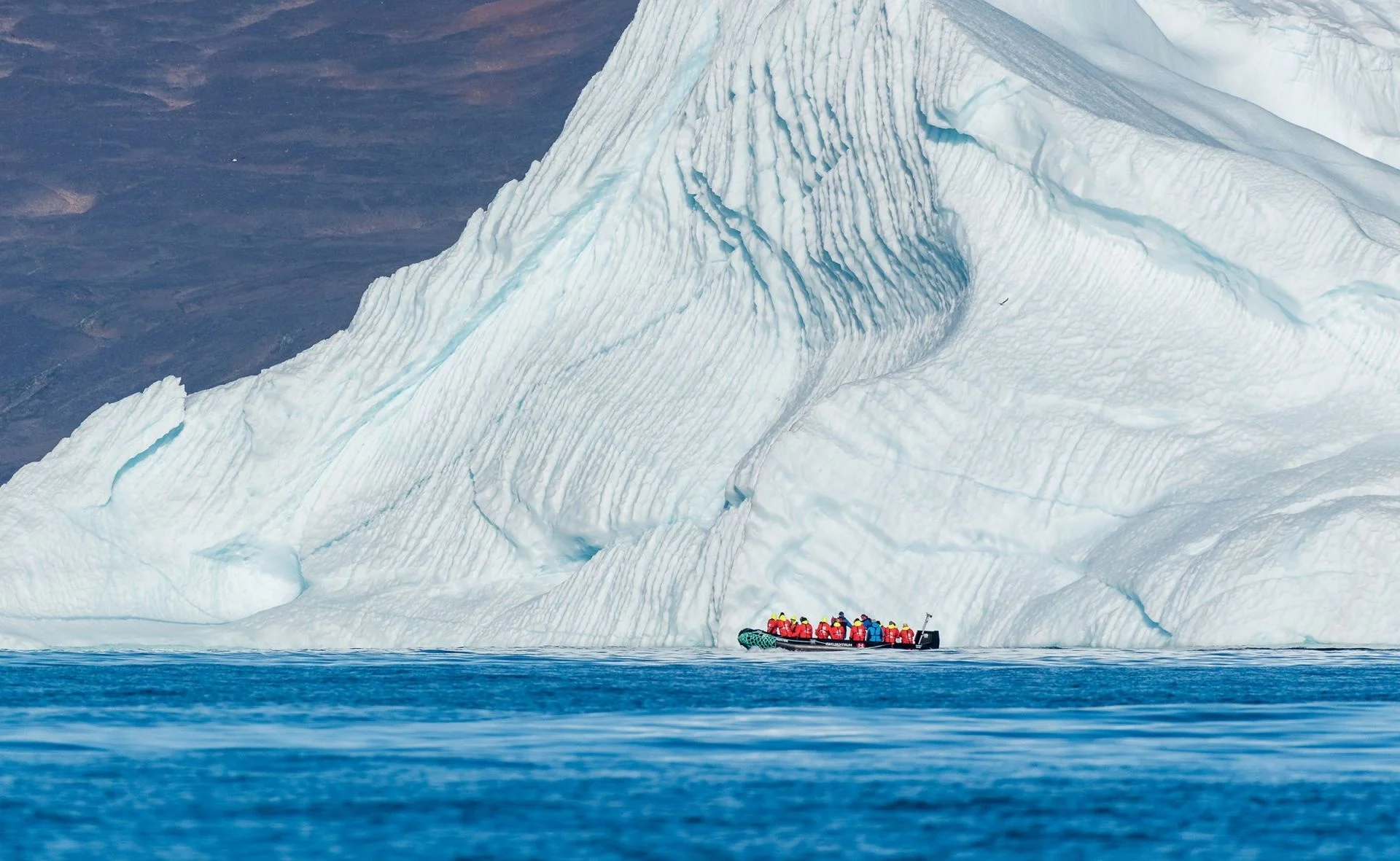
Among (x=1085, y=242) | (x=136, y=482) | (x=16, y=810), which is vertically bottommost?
(x=136, y=482)

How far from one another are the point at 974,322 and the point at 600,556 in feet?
30.9

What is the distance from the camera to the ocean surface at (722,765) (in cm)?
1770

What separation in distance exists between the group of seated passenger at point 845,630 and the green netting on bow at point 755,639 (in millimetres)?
175

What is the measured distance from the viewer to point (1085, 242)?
43.6 metres

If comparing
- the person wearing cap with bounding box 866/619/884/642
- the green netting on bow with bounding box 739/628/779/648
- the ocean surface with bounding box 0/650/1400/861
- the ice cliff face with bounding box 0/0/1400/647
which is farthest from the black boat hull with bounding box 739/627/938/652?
the ocean surface with bounding box 0/650/1400/861

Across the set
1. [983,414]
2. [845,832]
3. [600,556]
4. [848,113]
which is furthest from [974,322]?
[845,832]

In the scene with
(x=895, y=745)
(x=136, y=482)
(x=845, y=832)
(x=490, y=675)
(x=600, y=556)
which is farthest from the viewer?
(x=136, y=482)

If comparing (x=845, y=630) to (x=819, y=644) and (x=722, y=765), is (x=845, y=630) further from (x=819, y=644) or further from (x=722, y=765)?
(x=722, y=765)

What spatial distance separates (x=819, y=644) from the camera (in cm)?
4050

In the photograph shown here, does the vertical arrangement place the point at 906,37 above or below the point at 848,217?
above

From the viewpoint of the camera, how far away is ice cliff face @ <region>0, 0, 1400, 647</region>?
40438 mm

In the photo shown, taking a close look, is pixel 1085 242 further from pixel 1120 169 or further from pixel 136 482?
pixel 136 482

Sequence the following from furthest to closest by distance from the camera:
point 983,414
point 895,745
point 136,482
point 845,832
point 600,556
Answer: point 136,482 → point 600,556 → point 983,414 → point 895,745 → point 845,832

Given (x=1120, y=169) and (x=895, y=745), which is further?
(x=1120, y=169)
